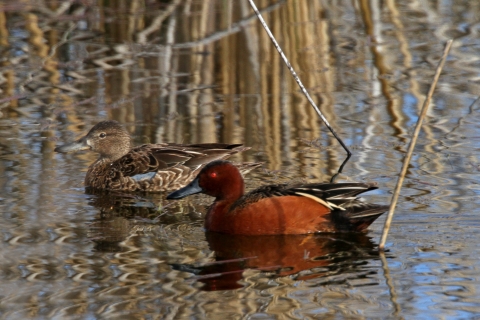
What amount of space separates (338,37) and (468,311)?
970 centimetres

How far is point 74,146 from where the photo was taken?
30.5ft

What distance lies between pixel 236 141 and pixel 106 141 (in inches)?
55.1

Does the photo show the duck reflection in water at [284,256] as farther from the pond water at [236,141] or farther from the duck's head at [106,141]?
the duck's head at [106,141]

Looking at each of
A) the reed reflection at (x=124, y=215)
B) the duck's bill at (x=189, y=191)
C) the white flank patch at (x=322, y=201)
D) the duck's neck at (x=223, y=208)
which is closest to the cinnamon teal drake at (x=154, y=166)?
the reed reflection at (x=124, y=215)

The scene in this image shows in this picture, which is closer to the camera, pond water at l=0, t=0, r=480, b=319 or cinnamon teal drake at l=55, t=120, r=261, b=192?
pond water at l=0, t=0, r=480, b=319

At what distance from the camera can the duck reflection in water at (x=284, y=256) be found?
6301 millimetres

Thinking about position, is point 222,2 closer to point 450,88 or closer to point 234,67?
point 234,67

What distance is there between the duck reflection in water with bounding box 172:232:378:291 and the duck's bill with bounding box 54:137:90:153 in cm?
240

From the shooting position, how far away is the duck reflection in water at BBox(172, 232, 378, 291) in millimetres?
6301

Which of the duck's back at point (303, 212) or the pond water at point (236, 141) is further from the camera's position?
the duck's back at point (303, 212)

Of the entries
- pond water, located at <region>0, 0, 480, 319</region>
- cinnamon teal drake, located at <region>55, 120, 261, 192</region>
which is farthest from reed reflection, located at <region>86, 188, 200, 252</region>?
cinnamon teal drake, located at <region>55, 120, 261, 192</region>

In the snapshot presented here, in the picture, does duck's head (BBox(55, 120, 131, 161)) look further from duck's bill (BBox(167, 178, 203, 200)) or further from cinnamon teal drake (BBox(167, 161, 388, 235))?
cinnamon teal drake (BBox(167, 161, 388, 235))

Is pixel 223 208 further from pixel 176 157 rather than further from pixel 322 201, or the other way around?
pixel 176 157

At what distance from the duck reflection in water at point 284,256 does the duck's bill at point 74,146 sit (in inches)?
94.5
